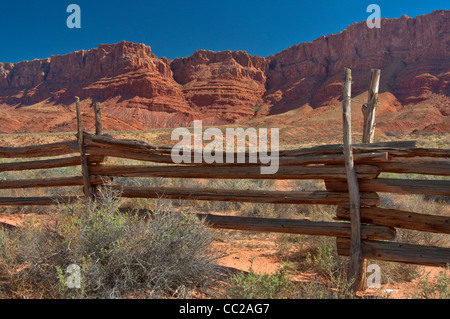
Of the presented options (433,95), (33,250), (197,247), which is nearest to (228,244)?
(197,247)

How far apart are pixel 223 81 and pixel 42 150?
7967cm

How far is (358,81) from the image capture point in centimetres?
6638

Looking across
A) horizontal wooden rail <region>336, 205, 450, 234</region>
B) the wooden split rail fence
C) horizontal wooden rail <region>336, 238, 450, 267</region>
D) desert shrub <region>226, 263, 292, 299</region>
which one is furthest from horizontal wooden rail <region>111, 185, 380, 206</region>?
desert shrub <region>226, 263, 292, 299</region>

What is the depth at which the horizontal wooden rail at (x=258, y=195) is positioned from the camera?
350 centimetres

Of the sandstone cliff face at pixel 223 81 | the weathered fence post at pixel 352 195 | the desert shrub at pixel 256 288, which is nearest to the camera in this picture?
the desert shrub at pixel 256 288

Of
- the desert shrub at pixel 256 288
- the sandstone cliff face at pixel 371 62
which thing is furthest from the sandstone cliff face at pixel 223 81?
the desert shrub at pixel 256 288

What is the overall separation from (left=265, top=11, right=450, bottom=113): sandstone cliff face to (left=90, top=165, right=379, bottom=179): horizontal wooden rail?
65.5 meters

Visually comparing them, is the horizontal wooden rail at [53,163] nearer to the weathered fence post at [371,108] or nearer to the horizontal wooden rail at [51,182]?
the horizontal wooden rail at [51,182]

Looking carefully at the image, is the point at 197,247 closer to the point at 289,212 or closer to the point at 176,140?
the point at 289,212

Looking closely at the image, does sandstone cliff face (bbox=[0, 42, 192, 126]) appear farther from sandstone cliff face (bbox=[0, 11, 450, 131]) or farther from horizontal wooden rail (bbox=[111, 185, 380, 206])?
horizontal wooden rail (bbox=[111, 185, 380, 206])

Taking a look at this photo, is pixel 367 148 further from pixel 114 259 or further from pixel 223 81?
pixel 223 81

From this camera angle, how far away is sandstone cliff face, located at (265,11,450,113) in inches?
2383

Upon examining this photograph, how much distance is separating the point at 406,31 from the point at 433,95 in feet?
68.5

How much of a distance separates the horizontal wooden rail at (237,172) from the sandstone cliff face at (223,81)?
228ft
